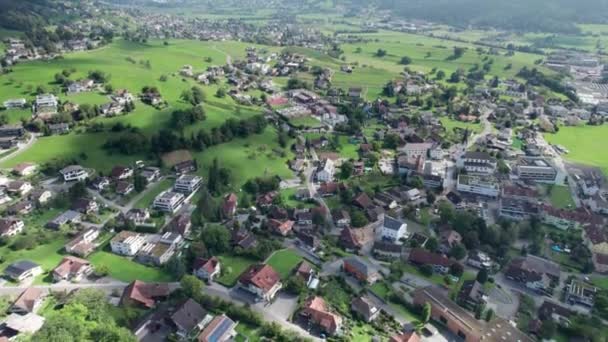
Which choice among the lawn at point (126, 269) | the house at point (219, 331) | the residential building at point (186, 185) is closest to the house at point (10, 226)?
the lawn at point (126, 269)

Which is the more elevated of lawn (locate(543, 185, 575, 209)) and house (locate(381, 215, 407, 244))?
lawn (locate(543, 185, 575, 209))

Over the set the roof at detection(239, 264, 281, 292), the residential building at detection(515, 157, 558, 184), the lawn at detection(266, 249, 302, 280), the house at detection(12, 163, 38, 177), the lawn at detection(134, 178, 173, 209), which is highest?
the residential building at detection(515, 157, 558, 184)

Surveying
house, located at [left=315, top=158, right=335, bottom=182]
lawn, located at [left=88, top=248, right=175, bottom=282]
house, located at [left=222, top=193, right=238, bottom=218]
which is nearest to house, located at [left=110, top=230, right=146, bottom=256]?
lawn, located at [left=88, top=248, right=175, bottom=282]

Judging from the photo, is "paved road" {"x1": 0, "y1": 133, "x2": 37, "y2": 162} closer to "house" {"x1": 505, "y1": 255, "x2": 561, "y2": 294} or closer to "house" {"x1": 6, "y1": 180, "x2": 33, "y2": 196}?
"house" {"x1": 6, "y1": 180, "x2": 33, "y2": 196}

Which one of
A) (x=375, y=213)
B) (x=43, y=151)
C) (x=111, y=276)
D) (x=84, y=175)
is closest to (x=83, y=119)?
(x=43, y=151)

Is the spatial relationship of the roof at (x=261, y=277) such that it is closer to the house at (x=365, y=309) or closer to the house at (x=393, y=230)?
the house at (x=365, y=309)

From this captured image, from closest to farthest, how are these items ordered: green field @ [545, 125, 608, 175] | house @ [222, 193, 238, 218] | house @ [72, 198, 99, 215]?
1. house @ [72, 198, 99, 215]
2. house @ [222, 193, 238, 218]
3. green field @ [545, 125, 608, 175]
